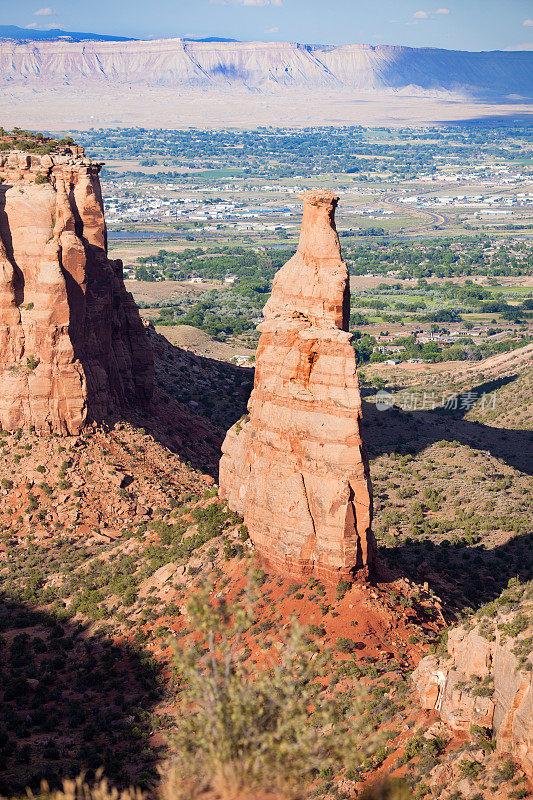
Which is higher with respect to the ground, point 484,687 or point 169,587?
point 484,687

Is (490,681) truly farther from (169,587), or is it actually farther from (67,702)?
(169,587)

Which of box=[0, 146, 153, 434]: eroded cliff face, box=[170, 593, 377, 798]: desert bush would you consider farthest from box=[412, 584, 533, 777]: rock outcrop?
box=[0, 146, 153, 434]: eroded cliff face

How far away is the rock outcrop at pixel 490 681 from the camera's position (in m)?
31.0

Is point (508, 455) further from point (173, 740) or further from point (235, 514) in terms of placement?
point (173, 740)

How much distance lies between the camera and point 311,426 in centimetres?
4353

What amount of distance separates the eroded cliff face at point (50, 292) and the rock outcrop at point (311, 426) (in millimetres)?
19816

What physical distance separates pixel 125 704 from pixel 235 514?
1124 cm

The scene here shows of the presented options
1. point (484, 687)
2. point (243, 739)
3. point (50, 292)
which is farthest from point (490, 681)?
point (50, 292)

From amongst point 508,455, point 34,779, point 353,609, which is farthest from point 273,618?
point 508,455

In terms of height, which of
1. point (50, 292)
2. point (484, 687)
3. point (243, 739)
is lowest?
point (484, 687)

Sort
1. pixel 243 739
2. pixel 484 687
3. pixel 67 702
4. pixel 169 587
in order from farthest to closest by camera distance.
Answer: pixel 169 587 < pixel 67 702 < pixel 484 687 < pixel 243 739

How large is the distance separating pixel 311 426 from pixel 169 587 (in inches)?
497

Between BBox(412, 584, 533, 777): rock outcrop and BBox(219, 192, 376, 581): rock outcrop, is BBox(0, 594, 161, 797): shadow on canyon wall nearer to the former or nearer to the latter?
BBox(219, 192, 376, 581): rock outcrop

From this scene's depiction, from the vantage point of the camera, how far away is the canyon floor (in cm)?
3791
